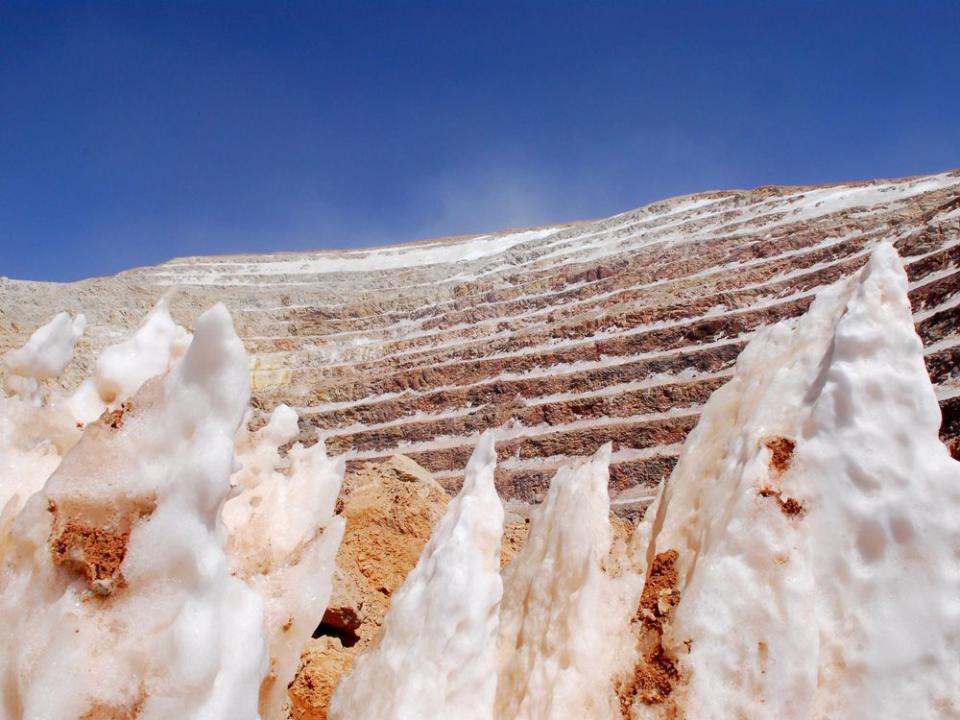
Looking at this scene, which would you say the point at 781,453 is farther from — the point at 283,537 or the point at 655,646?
the point at 283,537

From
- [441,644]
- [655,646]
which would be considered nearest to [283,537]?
[441,644]

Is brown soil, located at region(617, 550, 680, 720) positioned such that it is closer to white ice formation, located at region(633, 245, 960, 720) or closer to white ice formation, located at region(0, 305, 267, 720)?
white ice formation, located at region(633, 245, 960, 720)

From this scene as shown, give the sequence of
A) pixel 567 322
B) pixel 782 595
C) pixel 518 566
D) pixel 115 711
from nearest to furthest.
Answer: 1. pixel 115 711
2. pixel 782 595
3. pixel 518 566
4. pixel 567 322

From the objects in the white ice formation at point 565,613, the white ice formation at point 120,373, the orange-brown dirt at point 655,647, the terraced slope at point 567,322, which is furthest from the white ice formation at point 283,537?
the terraced slope at point 567,322

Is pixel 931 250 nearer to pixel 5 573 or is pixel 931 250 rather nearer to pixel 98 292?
pixel 5 573

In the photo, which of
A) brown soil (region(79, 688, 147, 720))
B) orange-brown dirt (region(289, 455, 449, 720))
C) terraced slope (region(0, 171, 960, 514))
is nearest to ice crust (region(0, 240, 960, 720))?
brown soil (region(79, 688, 147, 720))

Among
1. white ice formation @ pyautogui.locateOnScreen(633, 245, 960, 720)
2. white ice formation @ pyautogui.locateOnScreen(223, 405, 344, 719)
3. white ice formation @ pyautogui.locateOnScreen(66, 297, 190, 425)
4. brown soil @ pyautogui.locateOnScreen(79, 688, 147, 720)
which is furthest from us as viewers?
white ice formation @ pyautogui.locateOnScreen(66, 297, 190, 425)

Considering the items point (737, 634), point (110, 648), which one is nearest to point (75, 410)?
point (110, 648)
